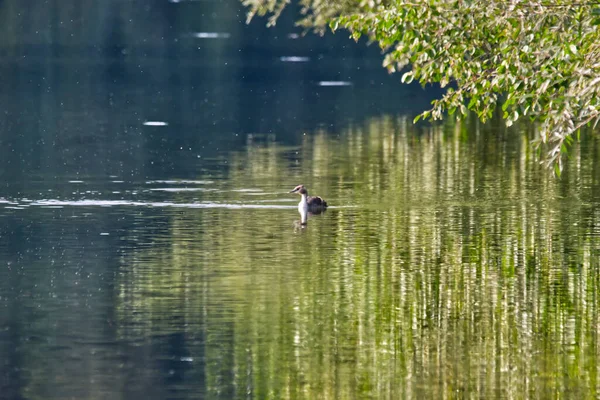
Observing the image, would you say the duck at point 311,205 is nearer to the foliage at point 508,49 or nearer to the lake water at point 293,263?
the lake water at point 293,263

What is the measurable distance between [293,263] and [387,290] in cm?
253

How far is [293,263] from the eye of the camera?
Answer: 2209 centimetres

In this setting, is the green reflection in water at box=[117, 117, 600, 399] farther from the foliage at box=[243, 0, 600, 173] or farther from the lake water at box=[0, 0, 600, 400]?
the foliage at box=[243, 0, 600, 173]

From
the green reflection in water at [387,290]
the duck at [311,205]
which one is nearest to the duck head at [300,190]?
the duck at [311,205]

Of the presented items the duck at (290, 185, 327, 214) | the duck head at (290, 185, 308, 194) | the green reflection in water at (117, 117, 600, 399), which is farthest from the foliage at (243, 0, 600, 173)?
the duck head at (290, 185, 308, 194)

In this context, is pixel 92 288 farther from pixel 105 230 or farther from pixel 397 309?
pixel 105 230

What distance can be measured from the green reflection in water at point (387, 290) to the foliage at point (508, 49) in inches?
83.6

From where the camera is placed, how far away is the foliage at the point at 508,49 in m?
19.1

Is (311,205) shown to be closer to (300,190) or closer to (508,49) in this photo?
(300,190)

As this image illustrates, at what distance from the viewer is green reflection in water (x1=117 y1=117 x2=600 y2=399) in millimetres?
15305

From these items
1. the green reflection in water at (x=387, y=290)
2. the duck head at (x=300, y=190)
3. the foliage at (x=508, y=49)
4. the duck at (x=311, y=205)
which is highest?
the foliage at (x=508, y=49)

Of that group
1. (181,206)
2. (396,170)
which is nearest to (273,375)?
(181,206)

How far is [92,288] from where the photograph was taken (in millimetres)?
20188

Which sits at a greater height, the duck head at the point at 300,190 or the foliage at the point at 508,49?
the foliage at the point at 508,49
